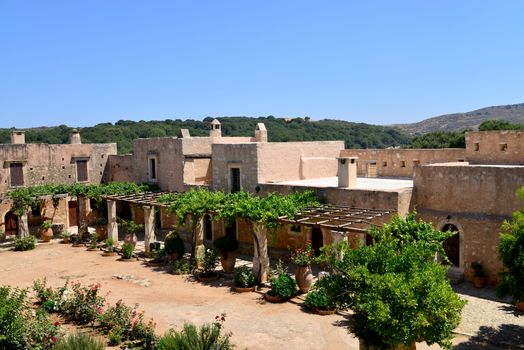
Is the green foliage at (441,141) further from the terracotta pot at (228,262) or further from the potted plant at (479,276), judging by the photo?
the terracotta pot at (228,262)

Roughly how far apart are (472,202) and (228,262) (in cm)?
920

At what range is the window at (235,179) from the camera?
22.8m

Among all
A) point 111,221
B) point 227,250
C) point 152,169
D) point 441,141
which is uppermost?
point 441,141

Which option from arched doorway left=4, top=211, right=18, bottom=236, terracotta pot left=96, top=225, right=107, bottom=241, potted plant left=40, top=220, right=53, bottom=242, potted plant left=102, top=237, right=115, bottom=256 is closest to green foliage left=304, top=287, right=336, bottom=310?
potted plant left=102, top=237, right=115, bottom=256

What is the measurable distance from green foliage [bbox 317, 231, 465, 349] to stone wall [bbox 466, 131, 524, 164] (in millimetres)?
12198

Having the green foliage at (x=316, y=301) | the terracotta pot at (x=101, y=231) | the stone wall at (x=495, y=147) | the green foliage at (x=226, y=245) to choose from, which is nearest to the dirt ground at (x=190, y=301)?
the green foliage at (x=316, y=301)

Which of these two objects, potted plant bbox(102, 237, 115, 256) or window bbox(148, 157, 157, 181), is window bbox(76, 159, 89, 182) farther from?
potted plant bbox(102, 237, 115, 256)

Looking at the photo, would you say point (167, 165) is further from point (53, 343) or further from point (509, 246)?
point (509, 246)

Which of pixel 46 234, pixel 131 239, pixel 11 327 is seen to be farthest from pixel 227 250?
pixel 46 234

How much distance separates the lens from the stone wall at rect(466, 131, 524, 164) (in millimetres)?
19328

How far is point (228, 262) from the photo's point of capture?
18672 mm

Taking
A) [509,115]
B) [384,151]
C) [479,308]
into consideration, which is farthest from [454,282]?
[509,115]

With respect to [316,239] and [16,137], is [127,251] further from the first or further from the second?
[16,137]

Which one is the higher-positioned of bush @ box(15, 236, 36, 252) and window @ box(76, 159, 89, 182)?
window @ box(76, 159, 89, 182)
